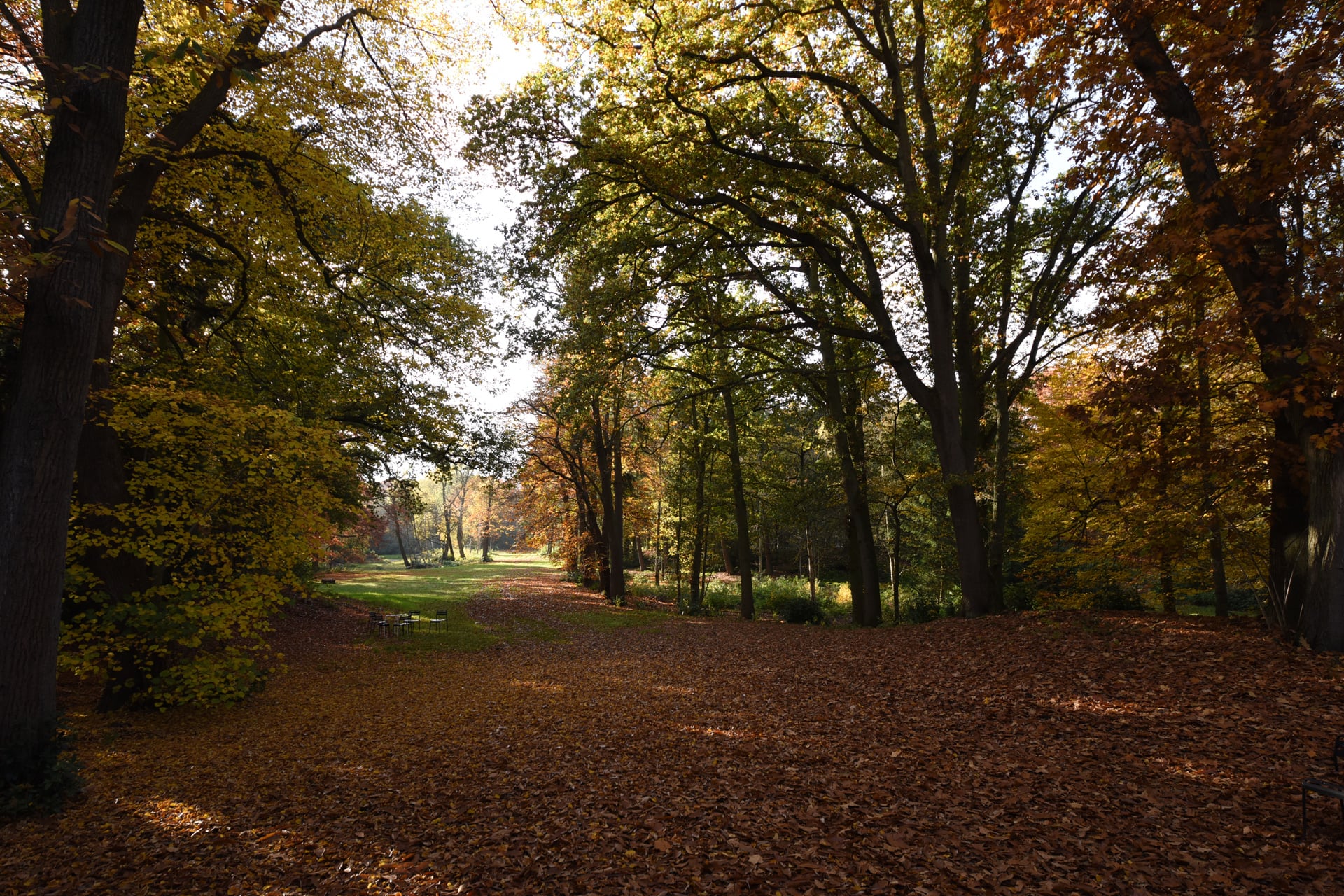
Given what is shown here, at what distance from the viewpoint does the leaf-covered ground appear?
376cm

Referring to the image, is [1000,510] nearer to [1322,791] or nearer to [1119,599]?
[1119,599]

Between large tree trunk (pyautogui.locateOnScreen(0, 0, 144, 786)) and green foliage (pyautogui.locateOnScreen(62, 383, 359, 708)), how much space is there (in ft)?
6.87

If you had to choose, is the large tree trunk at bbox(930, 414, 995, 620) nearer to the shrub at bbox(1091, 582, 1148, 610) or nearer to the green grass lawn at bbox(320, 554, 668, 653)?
the shrub at bbox(1091, 582, 1148, 610)

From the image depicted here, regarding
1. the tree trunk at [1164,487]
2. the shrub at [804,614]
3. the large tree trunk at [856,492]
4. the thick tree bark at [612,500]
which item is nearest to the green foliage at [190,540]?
the tree trunk at [1164,487]

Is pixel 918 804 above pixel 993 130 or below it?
below

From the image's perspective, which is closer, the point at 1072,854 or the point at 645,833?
the point at 1072,854

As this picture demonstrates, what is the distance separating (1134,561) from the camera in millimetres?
10422

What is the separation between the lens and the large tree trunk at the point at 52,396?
4832 mm

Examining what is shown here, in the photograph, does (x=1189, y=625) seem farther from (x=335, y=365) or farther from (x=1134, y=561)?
(x=335, y=365)

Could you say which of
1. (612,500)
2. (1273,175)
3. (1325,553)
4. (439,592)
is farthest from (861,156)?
(439,592)

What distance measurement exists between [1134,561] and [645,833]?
1021cm

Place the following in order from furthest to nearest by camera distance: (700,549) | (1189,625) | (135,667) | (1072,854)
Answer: (700,549) < (1189,625) < (135,667) < (1072,854)

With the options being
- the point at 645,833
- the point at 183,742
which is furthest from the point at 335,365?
the point at 645,833

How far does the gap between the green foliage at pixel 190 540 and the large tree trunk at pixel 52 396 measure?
209 cm
